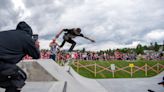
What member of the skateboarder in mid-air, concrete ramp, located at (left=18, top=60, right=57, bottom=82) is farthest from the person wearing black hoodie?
the skateboarder in mid-air

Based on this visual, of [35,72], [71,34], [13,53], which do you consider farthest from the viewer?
[71,34]

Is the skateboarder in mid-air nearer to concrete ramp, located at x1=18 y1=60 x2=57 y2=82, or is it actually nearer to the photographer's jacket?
concrete ramp, located at x1=18 y1=60 x2=57 y2=82

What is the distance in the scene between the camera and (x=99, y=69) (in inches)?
1211

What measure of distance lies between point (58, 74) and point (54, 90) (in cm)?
312

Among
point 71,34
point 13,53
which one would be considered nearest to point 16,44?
point 13,53

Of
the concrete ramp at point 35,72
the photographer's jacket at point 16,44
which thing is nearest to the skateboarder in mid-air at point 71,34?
the concrete ramp at point 35,72

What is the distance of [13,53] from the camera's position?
461cm

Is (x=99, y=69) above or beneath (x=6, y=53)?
beneath

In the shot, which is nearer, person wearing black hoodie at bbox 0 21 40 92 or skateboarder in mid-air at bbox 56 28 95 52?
person wearing black hoodie at bbox 0 21 40 92

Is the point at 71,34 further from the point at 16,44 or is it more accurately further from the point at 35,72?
the point at 16,44

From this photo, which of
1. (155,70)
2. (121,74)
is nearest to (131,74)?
(121,74)

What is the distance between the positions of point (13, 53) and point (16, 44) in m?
0.12

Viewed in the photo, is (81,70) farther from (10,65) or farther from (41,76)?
(10,65)

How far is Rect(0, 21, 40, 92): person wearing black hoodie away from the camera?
178 inches
